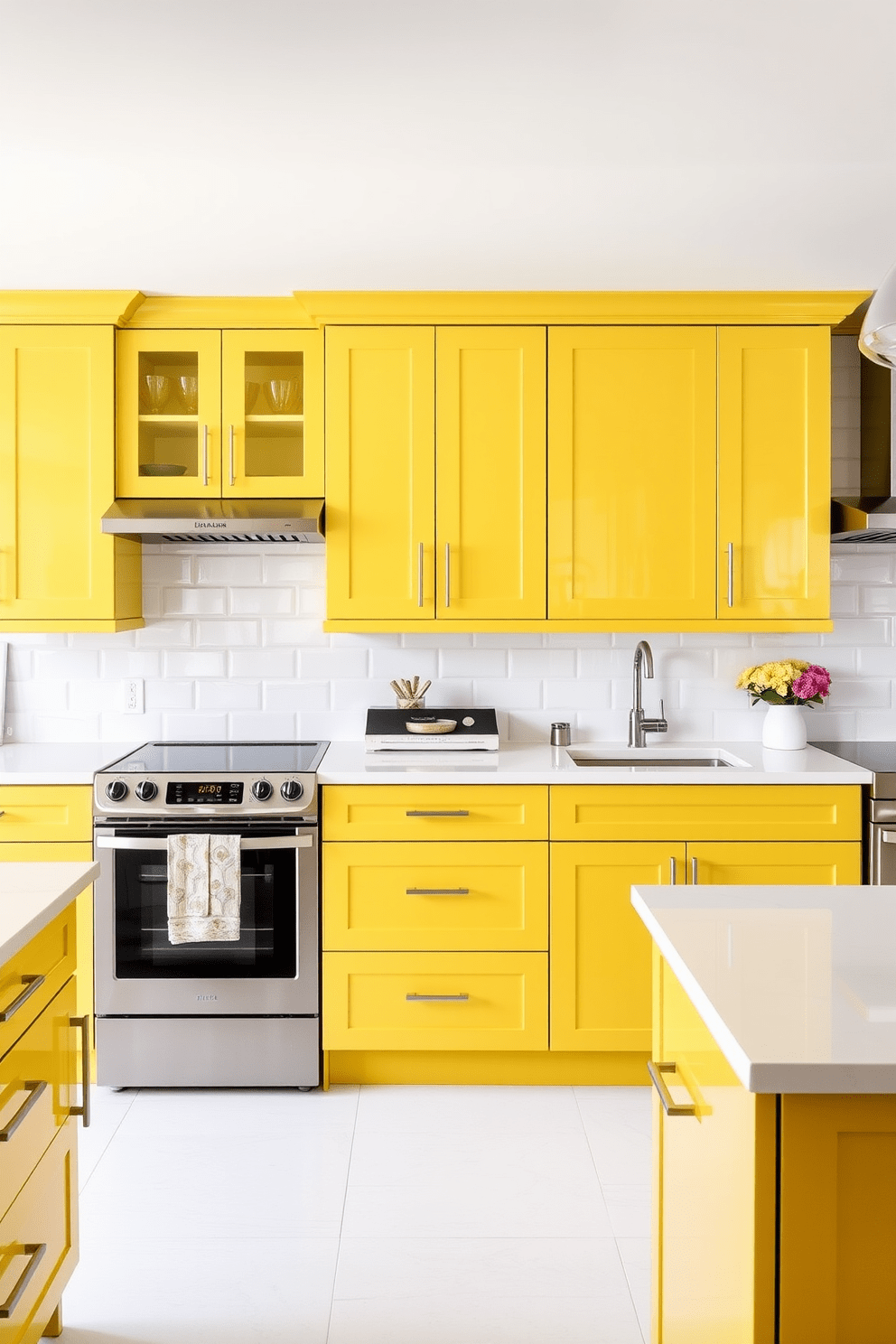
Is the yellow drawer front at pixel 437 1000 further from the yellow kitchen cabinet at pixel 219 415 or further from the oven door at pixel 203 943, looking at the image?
the yellow kitchen cabinet at pixel 219 415

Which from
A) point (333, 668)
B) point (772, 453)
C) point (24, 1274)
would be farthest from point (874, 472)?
point (24, 1274)

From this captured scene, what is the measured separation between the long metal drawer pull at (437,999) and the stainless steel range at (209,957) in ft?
0.94

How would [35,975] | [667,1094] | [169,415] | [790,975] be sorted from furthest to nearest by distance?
[169,415], [35,975], [667,1094], [790,975]

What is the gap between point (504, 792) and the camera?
304 centimetres

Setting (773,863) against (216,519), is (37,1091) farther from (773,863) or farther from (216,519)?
(773,863)

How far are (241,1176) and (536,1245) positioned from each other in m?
0.77

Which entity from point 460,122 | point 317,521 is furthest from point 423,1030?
point 460,122

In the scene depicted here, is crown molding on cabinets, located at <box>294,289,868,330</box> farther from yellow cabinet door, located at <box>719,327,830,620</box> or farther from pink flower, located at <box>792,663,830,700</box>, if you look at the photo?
pink flower, located at <box>792,663,830,700</box>

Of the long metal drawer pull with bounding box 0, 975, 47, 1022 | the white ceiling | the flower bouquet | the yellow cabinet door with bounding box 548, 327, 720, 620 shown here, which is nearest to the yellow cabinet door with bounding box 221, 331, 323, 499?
the white ceiling

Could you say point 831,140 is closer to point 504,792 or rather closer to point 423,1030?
point 504,792

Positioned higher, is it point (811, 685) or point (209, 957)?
point (811, 685)

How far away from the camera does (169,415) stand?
10.9 ft

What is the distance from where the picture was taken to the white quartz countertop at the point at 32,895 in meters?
1.56

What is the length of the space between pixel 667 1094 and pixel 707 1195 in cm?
20
